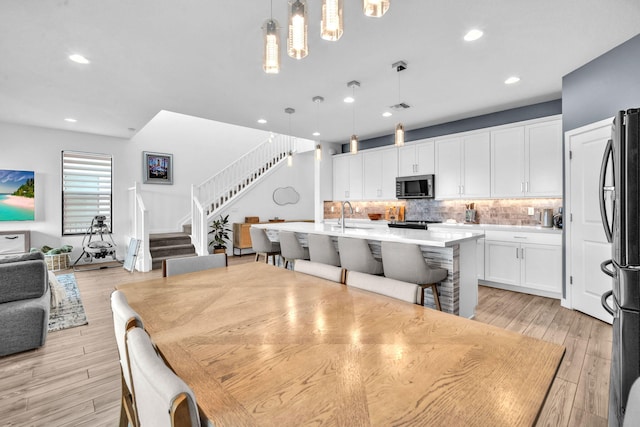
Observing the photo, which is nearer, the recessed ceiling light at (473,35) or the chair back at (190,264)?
the chair back at (190,264)

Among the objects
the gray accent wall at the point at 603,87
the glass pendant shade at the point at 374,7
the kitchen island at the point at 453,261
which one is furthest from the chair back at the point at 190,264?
the gray accent wall at the point at 603,87

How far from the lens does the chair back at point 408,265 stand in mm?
2451

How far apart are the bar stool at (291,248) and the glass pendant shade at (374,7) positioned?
2.60 meters

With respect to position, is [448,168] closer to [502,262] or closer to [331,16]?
[502,262]

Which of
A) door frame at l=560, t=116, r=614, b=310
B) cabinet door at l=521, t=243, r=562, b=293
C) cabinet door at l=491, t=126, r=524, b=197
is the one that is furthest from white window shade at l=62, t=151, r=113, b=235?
door frame at l=560, t=116, r=614, b=310

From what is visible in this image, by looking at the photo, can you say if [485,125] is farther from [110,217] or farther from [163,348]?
[110,217]

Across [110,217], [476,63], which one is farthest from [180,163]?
[476,63]

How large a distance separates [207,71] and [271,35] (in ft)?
7.75

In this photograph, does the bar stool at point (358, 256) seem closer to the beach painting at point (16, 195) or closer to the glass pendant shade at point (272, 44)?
the glass pendant shade at point (272, 44)

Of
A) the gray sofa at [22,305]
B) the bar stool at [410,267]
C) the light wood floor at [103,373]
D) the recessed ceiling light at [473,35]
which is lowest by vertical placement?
the light wood floor at [103,373]

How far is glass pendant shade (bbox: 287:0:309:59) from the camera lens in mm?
1175

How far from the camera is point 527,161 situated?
434 centimetres

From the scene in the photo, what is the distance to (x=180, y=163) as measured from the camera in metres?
7.34

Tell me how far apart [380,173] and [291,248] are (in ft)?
11.5
